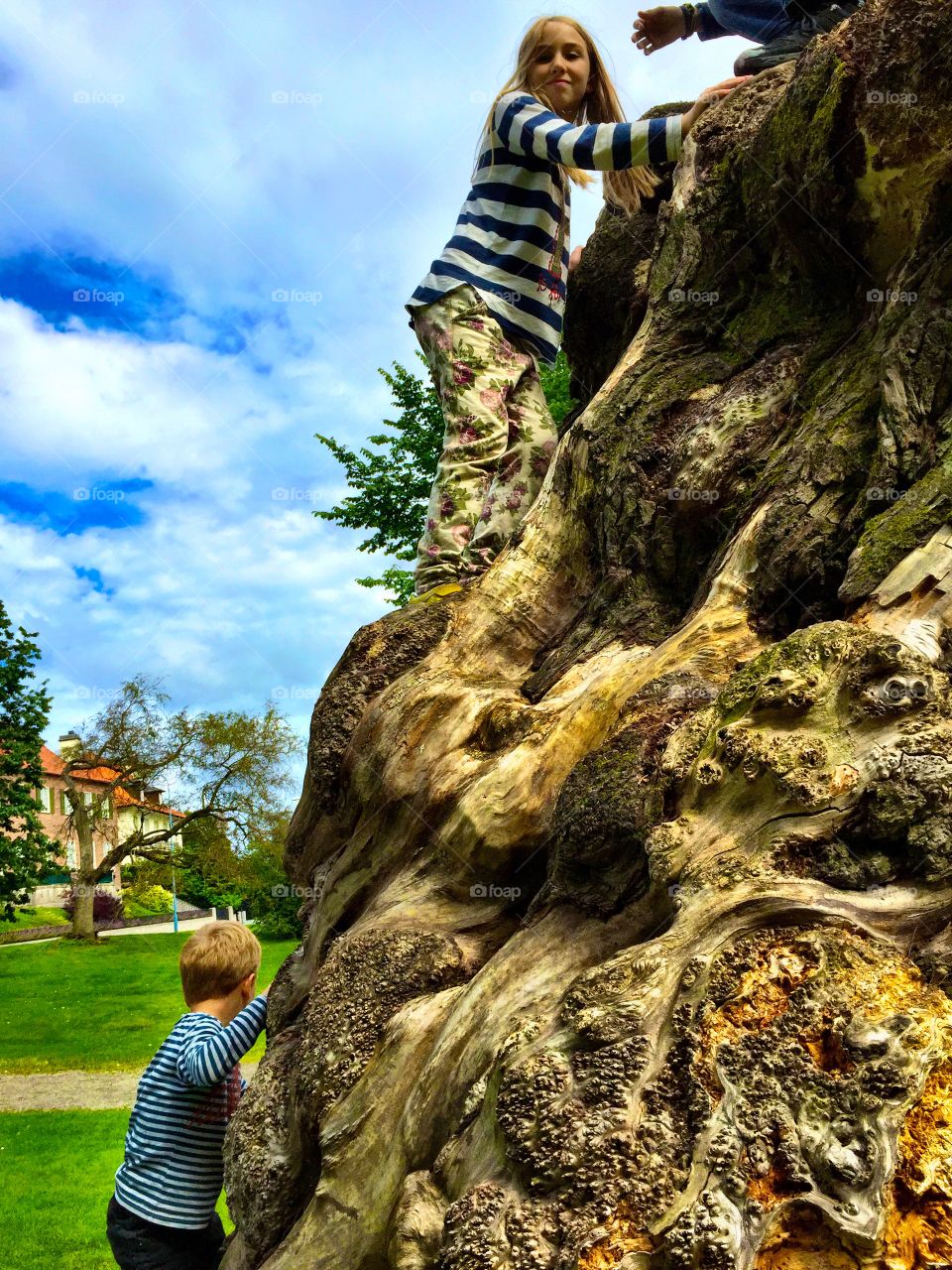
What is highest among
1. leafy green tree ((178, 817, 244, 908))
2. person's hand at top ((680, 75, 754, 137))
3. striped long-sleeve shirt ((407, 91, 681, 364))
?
person's hand at top ((680, 75, 754, 137))

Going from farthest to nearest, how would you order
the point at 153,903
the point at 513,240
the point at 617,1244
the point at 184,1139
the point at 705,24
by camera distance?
the point at 153,903 → the point at 705,24 → the point at 513,240 → the point at 184,1139 → the point at 617,1244

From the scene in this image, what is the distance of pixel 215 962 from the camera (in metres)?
4.20

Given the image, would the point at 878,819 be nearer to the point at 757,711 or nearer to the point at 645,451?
the point at 757,711

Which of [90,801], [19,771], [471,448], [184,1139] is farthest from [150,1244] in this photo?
[90,801]

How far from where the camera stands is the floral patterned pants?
5.62 metres

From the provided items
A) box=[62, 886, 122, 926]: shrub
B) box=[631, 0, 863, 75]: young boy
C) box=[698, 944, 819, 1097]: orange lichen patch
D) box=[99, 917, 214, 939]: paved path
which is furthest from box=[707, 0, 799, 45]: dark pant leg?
box=[62, 886, 122, 926]: shrub

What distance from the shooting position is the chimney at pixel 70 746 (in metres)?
46.3

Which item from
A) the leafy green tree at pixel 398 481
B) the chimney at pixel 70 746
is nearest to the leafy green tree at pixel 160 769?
the chimney at pixel 70 746

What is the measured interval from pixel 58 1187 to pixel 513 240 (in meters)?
→ 12.9

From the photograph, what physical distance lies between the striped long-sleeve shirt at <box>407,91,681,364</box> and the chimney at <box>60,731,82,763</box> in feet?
147

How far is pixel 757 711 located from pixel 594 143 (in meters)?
3.34

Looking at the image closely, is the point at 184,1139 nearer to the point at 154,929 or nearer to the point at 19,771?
the point at 19,771

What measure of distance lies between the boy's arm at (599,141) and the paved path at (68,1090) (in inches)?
627

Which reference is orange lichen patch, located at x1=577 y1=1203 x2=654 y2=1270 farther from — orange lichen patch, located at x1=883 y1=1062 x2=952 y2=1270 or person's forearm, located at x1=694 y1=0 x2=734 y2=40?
person's forearm, located at x1=694 y1=0 x2=734 y2=40
